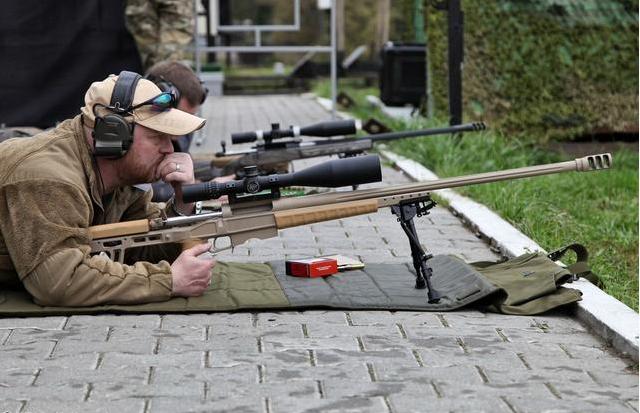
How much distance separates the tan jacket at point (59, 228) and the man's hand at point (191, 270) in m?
0.04

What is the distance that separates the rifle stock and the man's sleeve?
0.41 ft

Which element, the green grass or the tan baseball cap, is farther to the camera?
the green grass

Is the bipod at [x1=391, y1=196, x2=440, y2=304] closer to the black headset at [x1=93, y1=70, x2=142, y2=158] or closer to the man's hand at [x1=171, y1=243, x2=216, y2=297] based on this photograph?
the man's hand at [x1=171, y1=243, x2=216, y2=297]

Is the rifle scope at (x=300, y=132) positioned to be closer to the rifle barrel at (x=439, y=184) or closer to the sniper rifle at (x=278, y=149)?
the sniper rifle at (x=278, y=149)

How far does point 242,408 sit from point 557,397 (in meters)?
1.07

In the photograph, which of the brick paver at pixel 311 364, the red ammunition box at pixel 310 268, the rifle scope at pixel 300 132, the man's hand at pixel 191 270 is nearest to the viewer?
the brick paver at pixel 311 364

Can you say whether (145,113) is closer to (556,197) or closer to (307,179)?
(307,179)

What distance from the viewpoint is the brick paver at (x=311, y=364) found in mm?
3996

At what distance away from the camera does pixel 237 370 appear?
172 inches

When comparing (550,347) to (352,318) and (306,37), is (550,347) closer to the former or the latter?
(352,318)

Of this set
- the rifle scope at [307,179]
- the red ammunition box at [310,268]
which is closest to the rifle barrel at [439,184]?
the rifle scope at [307,179]

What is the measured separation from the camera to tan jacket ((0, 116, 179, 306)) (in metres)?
4.98

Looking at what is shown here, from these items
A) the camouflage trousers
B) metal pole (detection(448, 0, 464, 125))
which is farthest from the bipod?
the camouflage trousers

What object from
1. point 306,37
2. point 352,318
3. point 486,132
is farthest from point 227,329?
point 306,37
